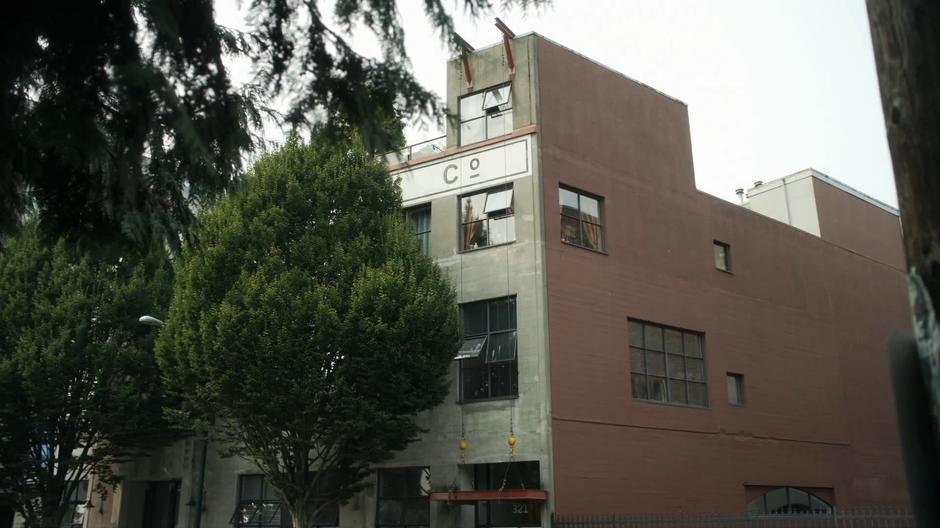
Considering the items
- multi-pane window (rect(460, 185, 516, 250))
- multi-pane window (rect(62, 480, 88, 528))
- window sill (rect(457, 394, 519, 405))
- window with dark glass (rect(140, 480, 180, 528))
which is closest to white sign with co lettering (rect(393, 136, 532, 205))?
multi-pane window (rect(460, 185, 516, 250))

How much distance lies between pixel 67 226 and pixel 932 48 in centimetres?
819

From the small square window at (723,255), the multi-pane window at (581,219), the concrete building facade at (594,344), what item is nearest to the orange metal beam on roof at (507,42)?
the concrete building facade at (594,344)

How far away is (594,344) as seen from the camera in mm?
23391

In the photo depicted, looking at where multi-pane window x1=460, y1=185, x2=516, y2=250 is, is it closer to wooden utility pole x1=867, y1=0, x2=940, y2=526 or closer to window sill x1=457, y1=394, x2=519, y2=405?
window sill x1=457, y1=394, x2=519, y2=405

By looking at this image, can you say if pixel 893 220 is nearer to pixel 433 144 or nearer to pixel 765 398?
pixel 765 398

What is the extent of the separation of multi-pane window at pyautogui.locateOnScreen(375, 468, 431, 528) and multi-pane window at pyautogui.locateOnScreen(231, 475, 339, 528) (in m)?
1.76

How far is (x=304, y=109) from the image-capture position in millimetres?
7473

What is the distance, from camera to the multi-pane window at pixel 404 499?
2334cm

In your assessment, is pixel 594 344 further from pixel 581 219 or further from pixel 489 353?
pixel 581 219

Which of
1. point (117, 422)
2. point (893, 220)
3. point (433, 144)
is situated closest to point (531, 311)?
point (433, 144)

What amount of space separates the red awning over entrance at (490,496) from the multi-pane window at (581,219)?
683 centimetres

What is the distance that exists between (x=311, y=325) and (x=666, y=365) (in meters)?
10.4

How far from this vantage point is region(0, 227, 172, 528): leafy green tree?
25.3 m

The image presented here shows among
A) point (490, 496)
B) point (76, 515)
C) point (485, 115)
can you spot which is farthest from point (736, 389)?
point (76, 515)
